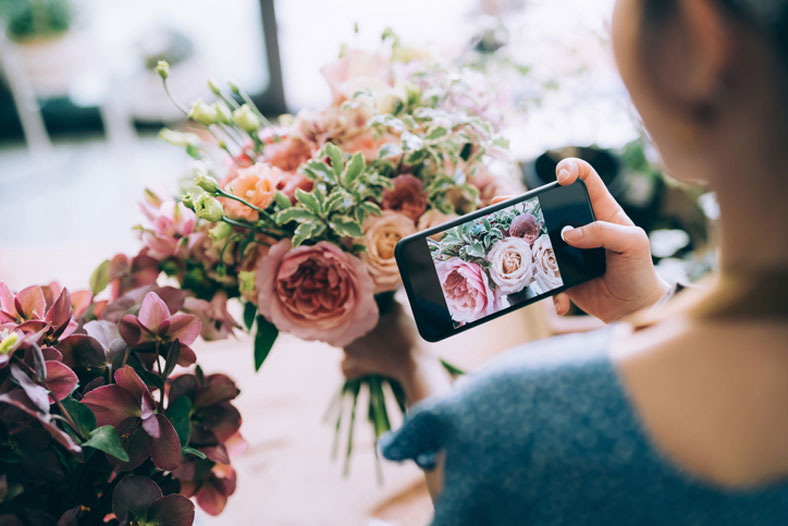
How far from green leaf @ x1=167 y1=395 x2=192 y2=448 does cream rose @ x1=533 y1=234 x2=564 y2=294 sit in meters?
0.35

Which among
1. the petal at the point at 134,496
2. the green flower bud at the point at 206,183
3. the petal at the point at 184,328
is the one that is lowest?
the petal at the point at 134,496

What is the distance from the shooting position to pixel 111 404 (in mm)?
457

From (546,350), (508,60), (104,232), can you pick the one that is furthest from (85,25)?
(546,350)

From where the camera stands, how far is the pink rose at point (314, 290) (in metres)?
0.58

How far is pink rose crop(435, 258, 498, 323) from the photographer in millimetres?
579

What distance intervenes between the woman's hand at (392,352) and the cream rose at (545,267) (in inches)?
6.5

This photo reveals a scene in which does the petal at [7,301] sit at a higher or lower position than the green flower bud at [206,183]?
lower

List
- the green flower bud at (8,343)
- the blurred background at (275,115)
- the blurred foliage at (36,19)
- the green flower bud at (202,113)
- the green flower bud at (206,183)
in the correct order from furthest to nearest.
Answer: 1. the blurred foliage at (36,19)
2. the blurred background at (275,115)
3. the green flower bud at (202,113)
4. the green flower bud at (206,183)
5. the green flower bud at (8,343)

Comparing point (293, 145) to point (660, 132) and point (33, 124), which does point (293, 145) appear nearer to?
point (660, 132)

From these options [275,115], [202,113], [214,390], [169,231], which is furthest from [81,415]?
[275,115]

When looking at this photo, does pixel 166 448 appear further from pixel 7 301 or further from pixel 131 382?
pixel 7 301

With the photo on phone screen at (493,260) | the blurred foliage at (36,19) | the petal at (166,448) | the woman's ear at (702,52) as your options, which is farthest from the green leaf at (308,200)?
the blurred foliage at (36,19)

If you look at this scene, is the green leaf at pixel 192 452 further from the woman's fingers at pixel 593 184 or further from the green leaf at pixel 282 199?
the woman's fingers at pixel 593 184

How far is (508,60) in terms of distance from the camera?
3.61ft
